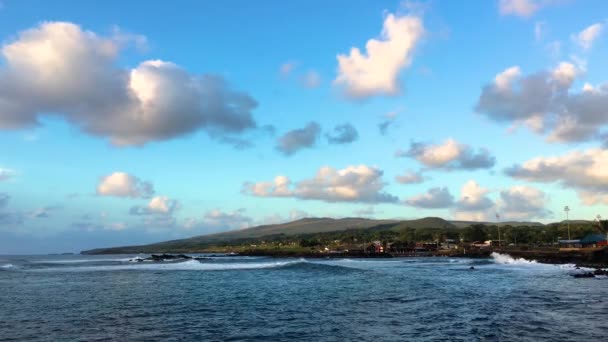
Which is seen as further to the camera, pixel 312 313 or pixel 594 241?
pixel 594 241

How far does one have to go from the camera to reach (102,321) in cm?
2777

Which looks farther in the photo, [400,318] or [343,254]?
[343,254]

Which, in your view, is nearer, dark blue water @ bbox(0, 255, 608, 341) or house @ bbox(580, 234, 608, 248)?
dark blue water @ bbox(0, 255, 608, 341)

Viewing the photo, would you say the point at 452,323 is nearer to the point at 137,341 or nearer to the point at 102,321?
the point at 137,341

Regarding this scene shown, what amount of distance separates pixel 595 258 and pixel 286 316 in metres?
80.7

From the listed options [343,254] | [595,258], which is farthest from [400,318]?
[343,254]

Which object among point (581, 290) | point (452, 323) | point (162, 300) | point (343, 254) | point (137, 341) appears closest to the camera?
point (137, 341)

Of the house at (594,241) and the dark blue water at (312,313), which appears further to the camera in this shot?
the house at (594,241)

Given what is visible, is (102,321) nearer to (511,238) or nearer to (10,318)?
(10,318)

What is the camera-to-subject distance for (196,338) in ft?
75.0

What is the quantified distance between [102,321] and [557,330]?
25.0m

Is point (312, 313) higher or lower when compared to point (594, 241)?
lower

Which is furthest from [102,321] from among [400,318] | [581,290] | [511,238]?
[511,238]

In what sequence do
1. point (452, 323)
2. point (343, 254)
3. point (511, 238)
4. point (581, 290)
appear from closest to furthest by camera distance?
point (452, 323) → point (581, 290) → point (343, 254) → point (511, 238)
